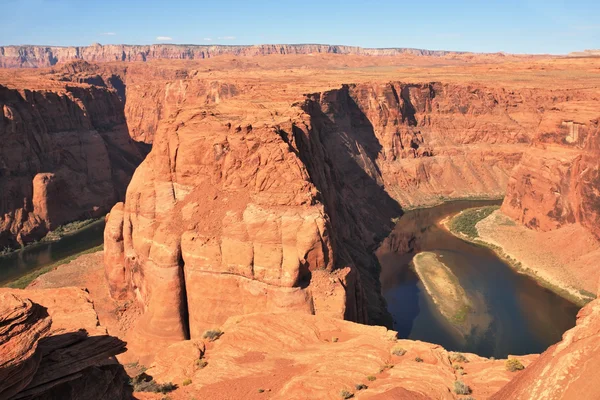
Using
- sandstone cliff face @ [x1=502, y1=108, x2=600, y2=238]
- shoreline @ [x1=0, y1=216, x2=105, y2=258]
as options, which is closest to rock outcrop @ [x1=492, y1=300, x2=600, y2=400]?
sandstone cliff face @ [x1=502, y1=108, x2=600, y2=238]

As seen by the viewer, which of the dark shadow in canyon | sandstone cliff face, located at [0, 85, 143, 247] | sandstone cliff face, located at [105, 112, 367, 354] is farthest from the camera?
sandstone cliff face, located at [0, 85, 143, 247]

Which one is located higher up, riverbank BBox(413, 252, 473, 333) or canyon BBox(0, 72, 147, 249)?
canyon BBox(0, 72, 147, 249)

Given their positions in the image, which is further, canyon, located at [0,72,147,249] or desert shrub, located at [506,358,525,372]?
canyon, located at [0,72,147,249]

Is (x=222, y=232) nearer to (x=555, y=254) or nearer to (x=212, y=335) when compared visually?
(x=212, y=335)

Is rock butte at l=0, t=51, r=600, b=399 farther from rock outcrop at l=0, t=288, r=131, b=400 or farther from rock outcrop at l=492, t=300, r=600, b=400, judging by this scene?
rock outcrop at l=0, t=288, r=131, b=400

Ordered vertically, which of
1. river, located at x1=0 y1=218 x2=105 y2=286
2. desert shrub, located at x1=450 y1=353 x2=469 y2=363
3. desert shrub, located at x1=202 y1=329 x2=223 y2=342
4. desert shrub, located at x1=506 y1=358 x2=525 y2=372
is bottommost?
river, located at x1=0 y1=218 x2=105 y2=286

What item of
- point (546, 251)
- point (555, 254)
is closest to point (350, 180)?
point (546, 251)

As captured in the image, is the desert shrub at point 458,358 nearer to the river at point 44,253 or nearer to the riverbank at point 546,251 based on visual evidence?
the riverbank at point 546,251

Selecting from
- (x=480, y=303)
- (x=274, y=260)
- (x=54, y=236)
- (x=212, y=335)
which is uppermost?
(x=274, y=260)
